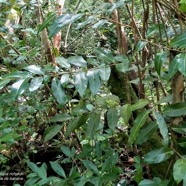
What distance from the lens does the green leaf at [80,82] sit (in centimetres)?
59

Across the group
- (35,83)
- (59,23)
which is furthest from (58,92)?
(59,23)

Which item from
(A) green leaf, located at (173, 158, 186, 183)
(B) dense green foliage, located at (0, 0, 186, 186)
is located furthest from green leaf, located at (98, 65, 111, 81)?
(A) green leaf, located at (173, 158, 186, 183)

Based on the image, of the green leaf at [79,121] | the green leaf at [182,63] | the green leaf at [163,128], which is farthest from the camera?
the green leaf at [79,121]

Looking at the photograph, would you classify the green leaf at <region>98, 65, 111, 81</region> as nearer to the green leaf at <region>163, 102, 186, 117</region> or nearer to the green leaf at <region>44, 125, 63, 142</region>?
the green leaf at <region>163, 102, 186, 117</region>

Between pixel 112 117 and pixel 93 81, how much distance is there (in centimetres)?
16

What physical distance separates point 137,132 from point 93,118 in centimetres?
13

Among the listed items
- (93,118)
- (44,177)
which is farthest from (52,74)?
(44,177)

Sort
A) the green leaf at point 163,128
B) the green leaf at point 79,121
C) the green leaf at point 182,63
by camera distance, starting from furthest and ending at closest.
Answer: the green leaf at point 79,121 < the green leaf at point 163,128 < the green leaf at point 182,63

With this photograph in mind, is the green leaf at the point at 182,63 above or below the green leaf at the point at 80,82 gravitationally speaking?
above

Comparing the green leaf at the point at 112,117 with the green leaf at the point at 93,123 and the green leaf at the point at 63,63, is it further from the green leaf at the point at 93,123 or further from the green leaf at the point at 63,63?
the green leaf at the point at 63,63

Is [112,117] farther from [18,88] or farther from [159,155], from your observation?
[18,88]

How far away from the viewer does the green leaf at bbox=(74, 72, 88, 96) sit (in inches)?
23.4

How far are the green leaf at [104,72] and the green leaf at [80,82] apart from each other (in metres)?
0.04

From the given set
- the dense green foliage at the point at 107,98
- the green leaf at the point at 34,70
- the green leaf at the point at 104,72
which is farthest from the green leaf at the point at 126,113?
the green leaf at the point at 34,70
